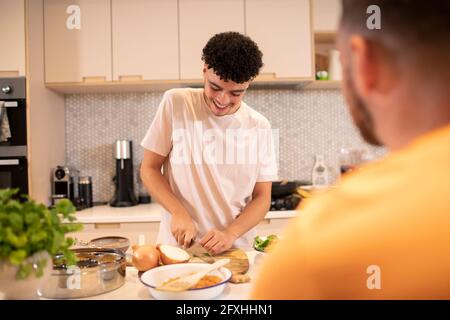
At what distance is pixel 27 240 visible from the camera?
59cm

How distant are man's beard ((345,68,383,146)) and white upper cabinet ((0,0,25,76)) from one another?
183cm

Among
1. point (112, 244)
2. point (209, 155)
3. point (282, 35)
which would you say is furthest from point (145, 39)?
point (112, 244)

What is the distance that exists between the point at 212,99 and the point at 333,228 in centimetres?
88

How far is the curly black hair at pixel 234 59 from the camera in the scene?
106cm

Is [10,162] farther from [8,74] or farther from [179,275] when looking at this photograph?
[179,275]

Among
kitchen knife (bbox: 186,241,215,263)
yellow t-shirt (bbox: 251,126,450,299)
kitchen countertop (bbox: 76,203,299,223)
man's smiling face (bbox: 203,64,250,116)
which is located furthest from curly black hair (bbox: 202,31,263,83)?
kitchen countertop (bbox: 76,203,299,223)

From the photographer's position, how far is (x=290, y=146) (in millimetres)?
2387

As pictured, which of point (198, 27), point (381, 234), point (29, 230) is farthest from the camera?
point (198, 27)

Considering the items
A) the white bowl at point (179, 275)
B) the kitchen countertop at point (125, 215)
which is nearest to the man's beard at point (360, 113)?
the white bowl at point (179, 275)

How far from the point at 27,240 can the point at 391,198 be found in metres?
0.51

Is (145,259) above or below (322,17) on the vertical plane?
below

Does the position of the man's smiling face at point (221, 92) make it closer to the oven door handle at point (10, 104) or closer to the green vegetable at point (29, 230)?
the green vegetable at point (29, 230)

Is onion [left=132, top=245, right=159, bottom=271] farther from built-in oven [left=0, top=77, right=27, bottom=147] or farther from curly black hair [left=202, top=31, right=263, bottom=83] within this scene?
built-in oven [left=0, top=77, right=27, bottom=147]

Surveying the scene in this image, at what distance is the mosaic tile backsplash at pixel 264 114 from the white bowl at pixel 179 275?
157cm
